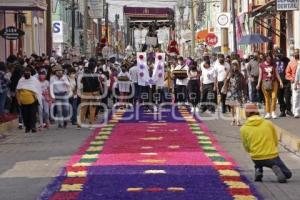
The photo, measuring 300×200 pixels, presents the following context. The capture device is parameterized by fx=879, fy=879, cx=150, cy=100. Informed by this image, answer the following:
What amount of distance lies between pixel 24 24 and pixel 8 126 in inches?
899

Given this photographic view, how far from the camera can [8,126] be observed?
77.4ft

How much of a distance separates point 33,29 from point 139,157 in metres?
34.7

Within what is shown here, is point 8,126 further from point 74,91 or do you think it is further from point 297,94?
point 297,94

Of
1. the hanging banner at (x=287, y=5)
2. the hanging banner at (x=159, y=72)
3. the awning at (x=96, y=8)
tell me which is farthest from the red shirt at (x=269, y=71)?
the awning at (x=96, y=8)

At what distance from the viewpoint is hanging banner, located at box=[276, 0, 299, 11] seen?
29522 millimetres

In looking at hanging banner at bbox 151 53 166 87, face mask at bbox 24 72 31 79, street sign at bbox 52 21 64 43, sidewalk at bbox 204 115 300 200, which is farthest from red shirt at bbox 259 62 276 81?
street sign at bbox 52 21 64 43

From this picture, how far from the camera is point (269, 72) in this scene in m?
23.9

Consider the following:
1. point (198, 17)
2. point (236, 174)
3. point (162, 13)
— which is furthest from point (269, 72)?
point (198, 17)

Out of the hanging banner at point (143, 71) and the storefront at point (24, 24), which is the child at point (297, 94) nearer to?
the hanging banner at point (143, 71)

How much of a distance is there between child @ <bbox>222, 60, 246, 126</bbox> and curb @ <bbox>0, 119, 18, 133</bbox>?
601cm

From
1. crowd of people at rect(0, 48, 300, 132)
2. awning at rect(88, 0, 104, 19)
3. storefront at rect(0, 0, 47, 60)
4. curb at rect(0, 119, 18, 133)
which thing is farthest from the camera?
awning at rect(88, 0, 104, 19)

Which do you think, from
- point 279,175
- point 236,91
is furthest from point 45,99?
point 279,175

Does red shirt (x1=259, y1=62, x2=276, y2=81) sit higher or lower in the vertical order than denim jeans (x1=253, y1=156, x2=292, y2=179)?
higher

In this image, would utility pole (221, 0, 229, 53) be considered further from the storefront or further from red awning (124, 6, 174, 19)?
the storefront
